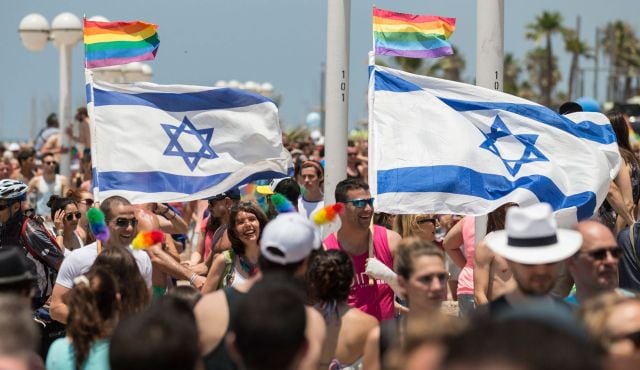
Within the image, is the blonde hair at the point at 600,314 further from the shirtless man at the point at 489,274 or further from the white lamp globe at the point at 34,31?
the white lamp globe at the point at 34,31

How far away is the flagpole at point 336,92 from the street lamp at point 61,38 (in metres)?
11.4

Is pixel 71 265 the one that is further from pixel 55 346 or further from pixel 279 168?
pixel 279 168

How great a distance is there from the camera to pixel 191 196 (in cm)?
932

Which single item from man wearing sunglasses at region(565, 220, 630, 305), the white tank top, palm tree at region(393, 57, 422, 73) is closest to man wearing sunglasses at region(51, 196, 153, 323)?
man wearing sunglasses at region(565, 220, 630, 305)

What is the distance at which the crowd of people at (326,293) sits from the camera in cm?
350

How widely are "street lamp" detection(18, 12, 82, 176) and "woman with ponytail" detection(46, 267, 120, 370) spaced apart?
49.4 ft

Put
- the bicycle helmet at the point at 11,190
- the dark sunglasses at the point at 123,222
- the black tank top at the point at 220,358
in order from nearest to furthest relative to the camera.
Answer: the black tank top at the point at 220,358, the dark sunglasses at the point at 123,222, the bicycle helmet at the point at 11,190

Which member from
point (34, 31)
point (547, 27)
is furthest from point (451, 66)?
point (34, 31)

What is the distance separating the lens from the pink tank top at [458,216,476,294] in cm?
845

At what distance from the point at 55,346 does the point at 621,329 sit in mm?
2582

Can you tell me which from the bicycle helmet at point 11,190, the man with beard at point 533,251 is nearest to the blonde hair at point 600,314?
the man with beard at point 533,251

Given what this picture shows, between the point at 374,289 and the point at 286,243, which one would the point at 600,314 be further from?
the point at 374,289

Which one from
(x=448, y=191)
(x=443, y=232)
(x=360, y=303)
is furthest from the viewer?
(x=443, y=232)

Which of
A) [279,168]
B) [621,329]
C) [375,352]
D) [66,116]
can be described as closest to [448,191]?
[279,168]
